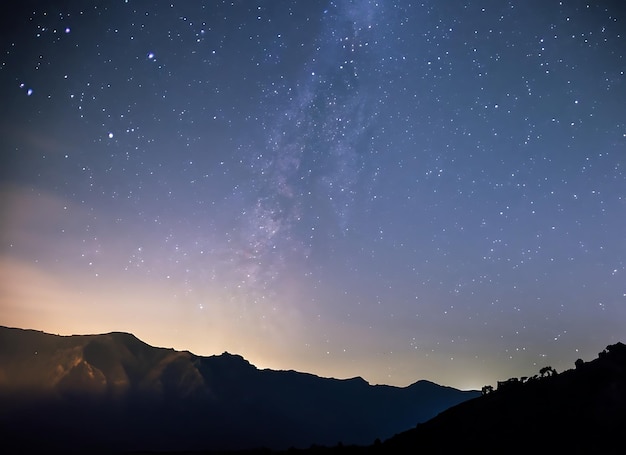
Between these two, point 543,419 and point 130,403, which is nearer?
point 543,419

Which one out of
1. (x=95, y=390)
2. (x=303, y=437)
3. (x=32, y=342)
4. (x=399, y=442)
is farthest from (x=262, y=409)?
(x=399, y=442)

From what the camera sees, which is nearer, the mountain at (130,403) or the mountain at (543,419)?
the mountain at (543,419)

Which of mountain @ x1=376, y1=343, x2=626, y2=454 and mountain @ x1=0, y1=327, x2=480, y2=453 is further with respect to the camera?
mountain @ x1=0, y1=327, x2=480, y2=453

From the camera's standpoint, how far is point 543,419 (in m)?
30.1

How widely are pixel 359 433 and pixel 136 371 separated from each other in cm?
10039

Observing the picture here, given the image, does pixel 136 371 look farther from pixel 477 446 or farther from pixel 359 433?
pixel 477 446

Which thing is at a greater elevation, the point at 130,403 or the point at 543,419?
the point at 543,419

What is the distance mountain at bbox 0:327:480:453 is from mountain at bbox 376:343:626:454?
347 feet

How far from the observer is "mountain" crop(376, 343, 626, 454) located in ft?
88.9

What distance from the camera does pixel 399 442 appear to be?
3575 cm

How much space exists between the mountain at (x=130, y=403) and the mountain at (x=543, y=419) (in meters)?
106

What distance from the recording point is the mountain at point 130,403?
127 m

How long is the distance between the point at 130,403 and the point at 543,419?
15508 centimetres

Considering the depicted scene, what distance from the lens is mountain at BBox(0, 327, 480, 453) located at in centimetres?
12700
